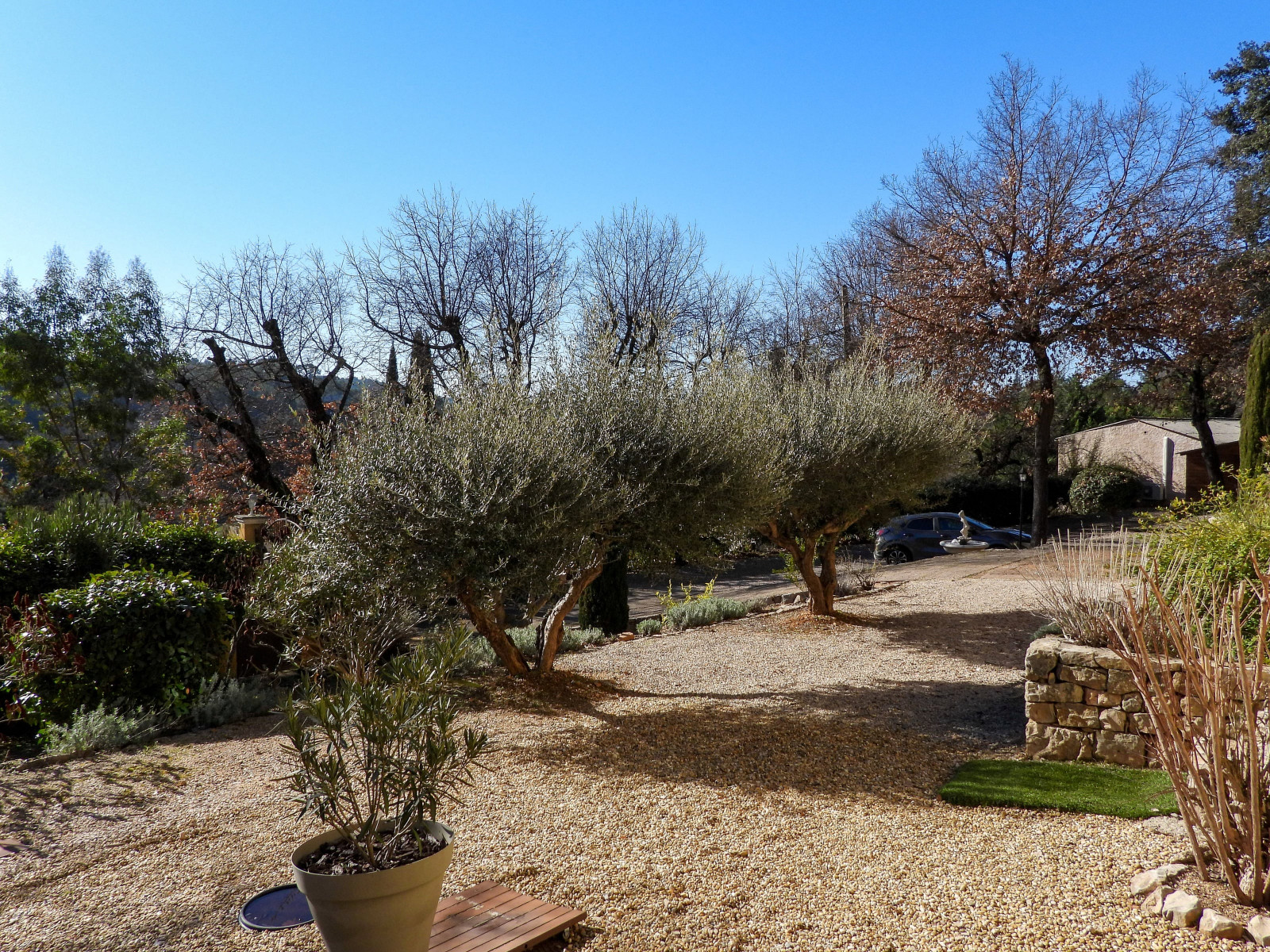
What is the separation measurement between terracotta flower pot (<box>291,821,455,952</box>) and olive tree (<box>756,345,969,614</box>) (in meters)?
6.52

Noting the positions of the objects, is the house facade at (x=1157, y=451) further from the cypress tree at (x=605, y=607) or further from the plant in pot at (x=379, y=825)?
the plant in pot at (x=379, y=825)

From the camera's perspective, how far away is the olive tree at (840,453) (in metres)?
9.47

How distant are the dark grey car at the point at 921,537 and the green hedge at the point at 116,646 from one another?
1584 cm

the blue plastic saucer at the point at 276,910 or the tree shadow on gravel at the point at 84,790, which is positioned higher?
the blue plastic saucer at the point at 276,910

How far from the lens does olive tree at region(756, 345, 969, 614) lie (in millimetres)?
9469

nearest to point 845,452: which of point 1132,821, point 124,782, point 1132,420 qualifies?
point 1132,821

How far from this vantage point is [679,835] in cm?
402

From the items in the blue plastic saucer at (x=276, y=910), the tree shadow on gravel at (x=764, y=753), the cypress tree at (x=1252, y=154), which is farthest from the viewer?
the cypress tree at (x=1252, y=154)

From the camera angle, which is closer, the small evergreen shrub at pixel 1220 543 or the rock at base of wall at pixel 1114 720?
the rock at base of wall at pixel 1114 720

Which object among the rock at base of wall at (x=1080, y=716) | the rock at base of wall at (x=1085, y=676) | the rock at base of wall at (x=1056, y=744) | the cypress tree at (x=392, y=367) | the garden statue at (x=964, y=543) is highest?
the cypress tree at (x=392, y=367)

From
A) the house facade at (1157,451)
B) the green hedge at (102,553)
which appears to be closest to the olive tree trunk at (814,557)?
the green hedge at (102,553)

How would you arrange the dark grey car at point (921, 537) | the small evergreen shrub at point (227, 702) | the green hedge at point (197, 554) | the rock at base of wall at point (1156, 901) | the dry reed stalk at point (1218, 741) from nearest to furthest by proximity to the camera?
1. the dry reed stalk at point (1218, 741)
2. the rock at base of wall at point (1156, 901)
3. the small evergreen shrub at point (227, 702)
4. the green hedge at point (197, 554)
5. the dark grey car at point (921, 537)

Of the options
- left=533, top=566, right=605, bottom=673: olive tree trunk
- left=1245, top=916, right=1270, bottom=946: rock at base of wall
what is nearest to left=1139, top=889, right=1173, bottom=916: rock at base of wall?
left=1245, top=916, right=1270, bottom=946: rock at base of wall

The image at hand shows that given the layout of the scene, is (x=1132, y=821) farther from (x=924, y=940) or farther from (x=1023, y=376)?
(x=1023, y=376)
